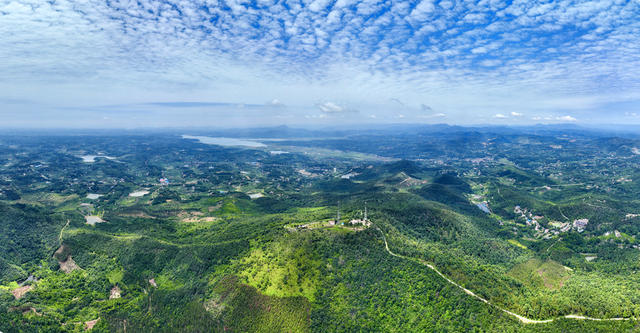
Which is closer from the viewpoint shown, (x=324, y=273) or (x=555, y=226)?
(x=324, y=273)

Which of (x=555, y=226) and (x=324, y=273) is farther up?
(x=324, y=273)

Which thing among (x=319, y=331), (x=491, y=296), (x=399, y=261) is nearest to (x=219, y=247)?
(x=319, y=331)

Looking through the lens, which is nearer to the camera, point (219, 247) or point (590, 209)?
point (219, 247)

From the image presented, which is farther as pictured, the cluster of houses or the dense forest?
the cluster of houses

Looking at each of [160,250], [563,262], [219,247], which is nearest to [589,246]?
[563,262]

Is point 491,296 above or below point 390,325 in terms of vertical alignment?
above

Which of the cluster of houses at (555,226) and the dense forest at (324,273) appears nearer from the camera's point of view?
the dense forest at (324,273)

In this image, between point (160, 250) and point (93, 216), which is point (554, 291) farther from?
point (93, 216)

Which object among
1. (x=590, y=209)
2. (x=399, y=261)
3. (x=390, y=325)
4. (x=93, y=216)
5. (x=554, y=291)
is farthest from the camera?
(x=93, y=216)

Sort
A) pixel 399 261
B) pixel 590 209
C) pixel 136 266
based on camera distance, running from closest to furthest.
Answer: pixel 399 261, pixel 136 266, pixel 590 209
